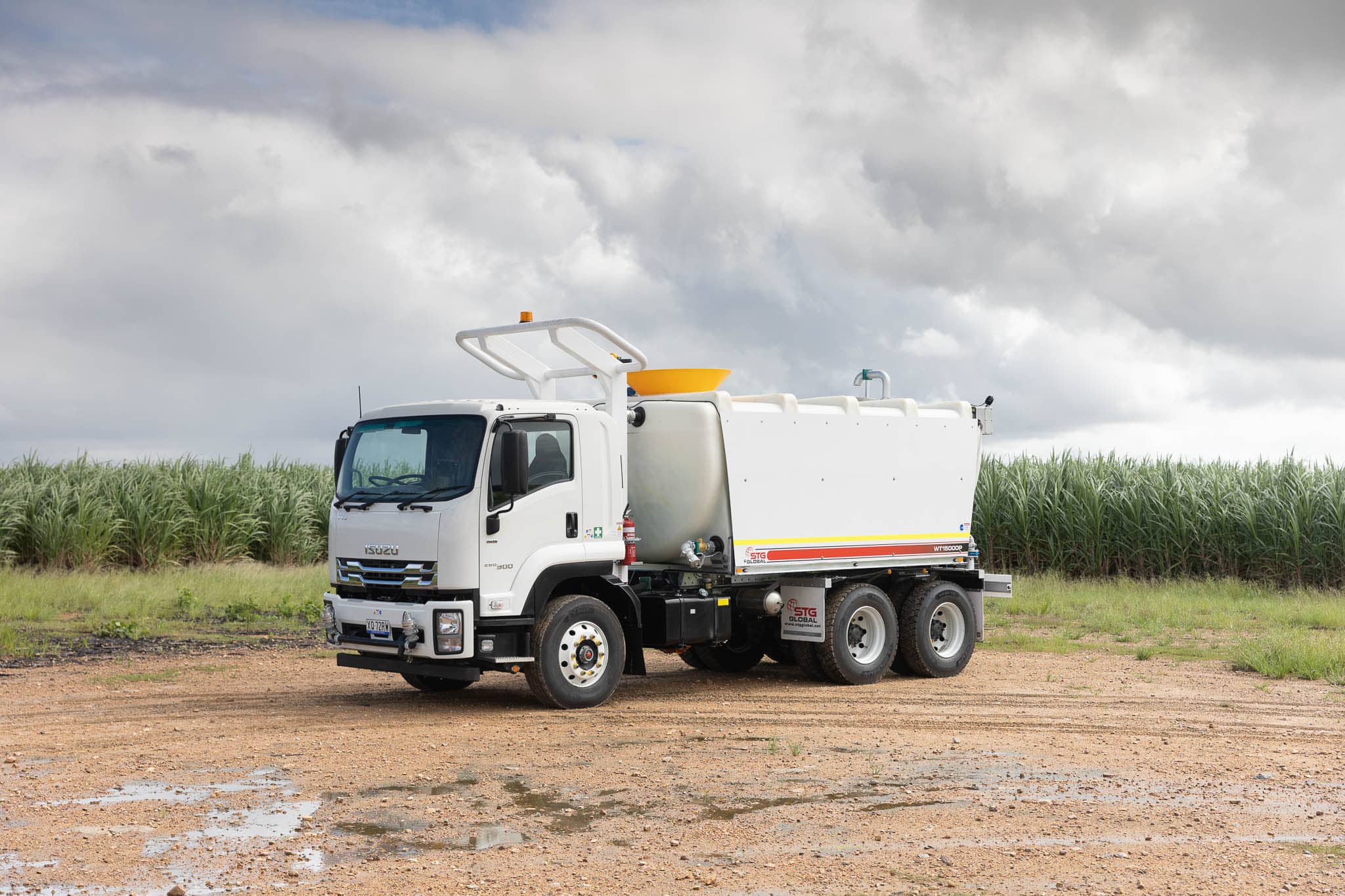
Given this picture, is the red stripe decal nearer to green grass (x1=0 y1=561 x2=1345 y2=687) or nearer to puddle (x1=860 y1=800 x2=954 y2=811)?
green grass (x1=0 y1=561 x2=1345 y2=687)

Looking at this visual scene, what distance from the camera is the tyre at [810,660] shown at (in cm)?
1476

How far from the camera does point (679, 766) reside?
33.4ft

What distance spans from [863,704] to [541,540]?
3837 millimetres

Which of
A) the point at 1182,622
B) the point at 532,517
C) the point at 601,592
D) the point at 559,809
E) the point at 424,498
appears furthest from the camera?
the point at 1182,622

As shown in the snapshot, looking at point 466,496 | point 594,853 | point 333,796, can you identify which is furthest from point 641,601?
point 594,853

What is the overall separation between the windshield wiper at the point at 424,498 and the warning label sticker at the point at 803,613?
4368 millimetres

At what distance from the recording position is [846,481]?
1473cm

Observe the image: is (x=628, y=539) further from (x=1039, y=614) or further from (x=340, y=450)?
(x=1039, y=614)

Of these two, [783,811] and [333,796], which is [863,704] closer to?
[783,811]

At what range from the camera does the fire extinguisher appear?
13086 millimetres

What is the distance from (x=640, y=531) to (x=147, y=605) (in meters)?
11.7

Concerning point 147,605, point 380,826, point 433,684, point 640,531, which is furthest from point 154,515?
point 380,826

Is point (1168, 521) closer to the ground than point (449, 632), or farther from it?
farther from it

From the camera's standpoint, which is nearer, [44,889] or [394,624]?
[44,889]
